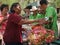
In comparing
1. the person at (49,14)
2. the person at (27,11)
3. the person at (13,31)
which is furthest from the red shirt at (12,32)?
the person at (27,11)

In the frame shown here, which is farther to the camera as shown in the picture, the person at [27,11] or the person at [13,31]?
the person at [27,11]

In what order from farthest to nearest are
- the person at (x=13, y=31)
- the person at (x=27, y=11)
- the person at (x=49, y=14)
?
1. the person at (x=27, y=11)
2. the person at (x=49, y=14)
3. the person at (x=13, y=31)

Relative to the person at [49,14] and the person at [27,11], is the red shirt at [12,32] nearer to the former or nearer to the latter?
the person at [49,14]

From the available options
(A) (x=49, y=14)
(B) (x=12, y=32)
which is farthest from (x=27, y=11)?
(B) (x=12, y=32)

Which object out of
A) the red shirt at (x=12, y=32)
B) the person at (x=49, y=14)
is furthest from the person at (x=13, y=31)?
the person at (x=49, y=14)

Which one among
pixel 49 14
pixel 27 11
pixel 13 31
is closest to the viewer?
pixel 13 31

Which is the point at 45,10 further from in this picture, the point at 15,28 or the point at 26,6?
the point at 26,6

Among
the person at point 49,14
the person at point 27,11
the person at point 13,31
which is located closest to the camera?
the person at point 13,31

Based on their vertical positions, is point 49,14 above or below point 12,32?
above

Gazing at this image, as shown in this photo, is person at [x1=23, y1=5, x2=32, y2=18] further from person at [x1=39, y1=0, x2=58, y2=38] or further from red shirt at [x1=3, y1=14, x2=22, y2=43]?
red shirt at [x1=3, y1=14, x2=22, y2=43]

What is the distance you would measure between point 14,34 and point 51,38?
Result: 1.76 ft

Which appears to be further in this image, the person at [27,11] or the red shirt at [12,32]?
the person at [27,11]

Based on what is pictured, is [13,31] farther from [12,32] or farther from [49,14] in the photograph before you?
[49,14]

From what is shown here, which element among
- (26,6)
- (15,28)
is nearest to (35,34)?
(15,28)
